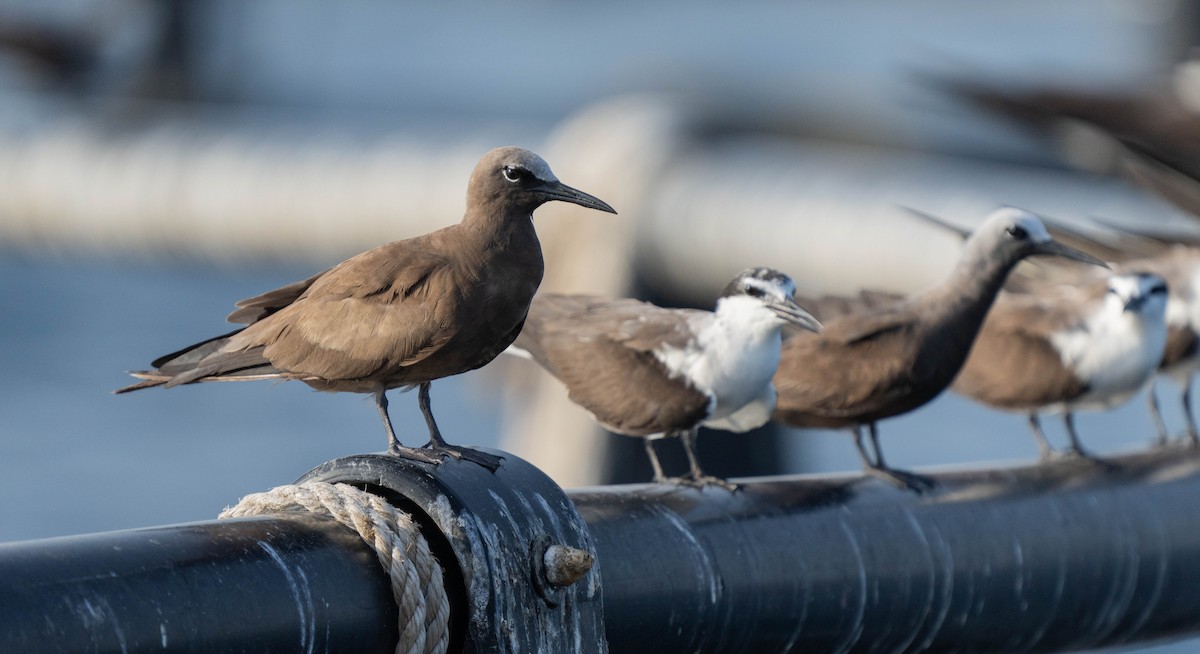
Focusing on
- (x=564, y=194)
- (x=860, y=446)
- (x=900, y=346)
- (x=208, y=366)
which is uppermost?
(x=564, y=194)

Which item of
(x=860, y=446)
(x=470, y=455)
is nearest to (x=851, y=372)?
(x=860, y=446)

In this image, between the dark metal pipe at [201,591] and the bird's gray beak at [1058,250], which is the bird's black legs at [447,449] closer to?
the dark metal pipe at [201,591]

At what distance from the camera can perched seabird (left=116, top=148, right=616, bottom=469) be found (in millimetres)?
2547

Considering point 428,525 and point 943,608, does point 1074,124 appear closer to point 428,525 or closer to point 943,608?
point 943,608

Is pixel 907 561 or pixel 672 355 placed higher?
pixel 672 355

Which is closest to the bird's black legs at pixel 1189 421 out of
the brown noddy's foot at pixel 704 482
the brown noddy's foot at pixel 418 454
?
the brown noddy's foot at pixel 704 482

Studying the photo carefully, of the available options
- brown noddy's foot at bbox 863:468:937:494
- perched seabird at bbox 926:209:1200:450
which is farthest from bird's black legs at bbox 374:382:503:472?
perched seabird at bbox 926:209:1200:450

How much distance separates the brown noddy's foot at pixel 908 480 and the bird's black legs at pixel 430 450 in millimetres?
879

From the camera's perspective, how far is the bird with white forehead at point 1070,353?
13.2ft

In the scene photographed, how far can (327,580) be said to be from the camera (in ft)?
6.52

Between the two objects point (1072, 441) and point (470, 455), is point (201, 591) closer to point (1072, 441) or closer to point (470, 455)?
point (470, 455)

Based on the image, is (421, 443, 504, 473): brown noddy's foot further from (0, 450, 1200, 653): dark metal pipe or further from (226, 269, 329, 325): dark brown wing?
(226, 269, 329, 325): dark brown wing

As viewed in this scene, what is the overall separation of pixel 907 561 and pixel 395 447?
902 mm

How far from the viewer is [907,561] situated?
2.80 m
